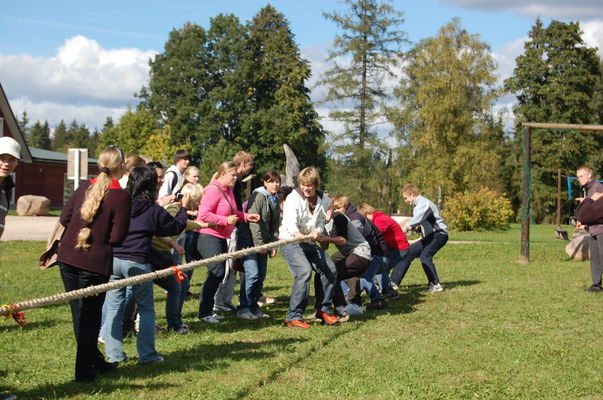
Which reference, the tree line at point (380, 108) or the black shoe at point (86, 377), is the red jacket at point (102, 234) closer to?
the black shoe at point (86, 377)

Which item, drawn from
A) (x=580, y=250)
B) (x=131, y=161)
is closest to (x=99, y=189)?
(x=131, y=161)

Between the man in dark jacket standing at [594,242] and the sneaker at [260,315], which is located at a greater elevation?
the man in dark jacket standing at [594,242]

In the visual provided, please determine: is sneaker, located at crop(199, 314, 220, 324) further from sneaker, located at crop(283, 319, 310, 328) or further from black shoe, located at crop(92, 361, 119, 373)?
black shoe, located at crop(92, 361, 119, 373)

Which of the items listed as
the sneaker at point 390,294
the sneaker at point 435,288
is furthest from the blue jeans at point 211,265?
the sneaker at point 435,288

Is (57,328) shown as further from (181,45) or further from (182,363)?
(181,45)

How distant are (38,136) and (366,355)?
126m

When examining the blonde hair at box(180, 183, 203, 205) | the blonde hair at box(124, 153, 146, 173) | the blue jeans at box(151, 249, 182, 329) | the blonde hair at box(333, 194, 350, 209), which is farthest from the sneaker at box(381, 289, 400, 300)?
the blonde hair at box(124, 153, 146, 173)

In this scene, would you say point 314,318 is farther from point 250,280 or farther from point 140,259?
point 140,259

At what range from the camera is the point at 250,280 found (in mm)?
9164

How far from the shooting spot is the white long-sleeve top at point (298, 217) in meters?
8.39

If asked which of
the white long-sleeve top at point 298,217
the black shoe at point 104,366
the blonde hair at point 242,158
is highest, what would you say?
the blonde hair at point 242,158

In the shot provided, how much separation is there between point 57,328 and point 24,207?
30.4 metres

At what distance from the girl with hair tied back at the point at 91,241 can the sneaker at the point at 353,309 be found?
13.9 feet

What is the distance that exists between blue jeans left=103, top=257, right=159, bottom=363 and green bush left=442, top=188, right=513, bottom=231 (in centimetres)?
2690
